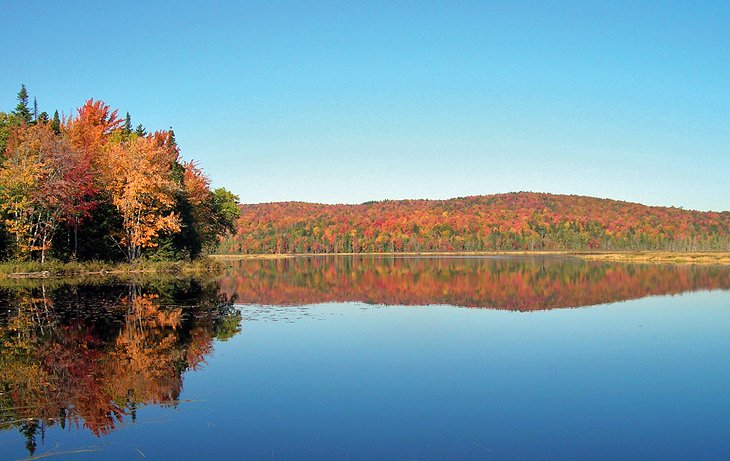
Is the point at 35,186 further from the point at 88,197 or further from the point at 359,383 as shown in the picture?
the point at 359,383

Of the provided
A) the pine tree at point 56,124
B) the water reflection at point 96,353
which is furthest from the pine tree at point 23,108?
the water reflection at point 96,353

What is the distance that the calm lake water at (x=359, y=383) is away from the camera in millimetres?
8531

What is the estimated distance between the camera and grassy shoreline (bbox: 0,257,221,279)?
41688mm

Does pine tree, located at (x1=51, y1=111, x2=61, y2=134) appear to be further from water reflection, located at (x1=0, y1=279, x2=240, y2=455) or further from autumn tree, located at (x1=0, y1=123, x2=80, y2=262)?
water reflection, located at (x1=0, y1=279, x2=240, y2=455)

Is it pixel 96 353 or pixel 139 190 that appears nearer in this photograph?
pixel 96 353

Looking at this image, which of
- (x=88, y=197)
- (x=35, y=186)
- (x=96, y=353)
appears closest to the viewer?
(x=96, y=353)

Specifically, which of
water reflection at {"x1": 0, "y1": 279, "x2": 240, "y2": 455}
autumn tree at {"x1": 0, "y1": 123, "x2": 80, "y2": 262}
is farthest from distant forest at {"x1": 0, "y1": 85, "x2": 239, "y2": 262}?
water reflection at {"x1": 0, "y1": 279, "x2": 240, "y2": 455}

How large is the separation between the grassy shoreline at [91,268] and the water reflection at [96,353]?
1549cm

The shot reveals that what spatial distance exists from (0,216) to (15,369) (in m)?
35.4

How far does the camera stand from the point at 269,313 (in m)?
24.2

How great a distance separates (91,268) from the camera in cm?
4562

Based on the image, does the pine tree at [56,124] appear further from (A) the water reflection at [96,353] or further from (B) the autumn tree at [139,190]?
(A) the water reflection at [96,353]

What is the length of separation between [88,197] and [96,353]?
3512cm

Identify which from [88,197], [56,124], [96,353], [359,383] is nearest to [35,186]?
[88,197]
